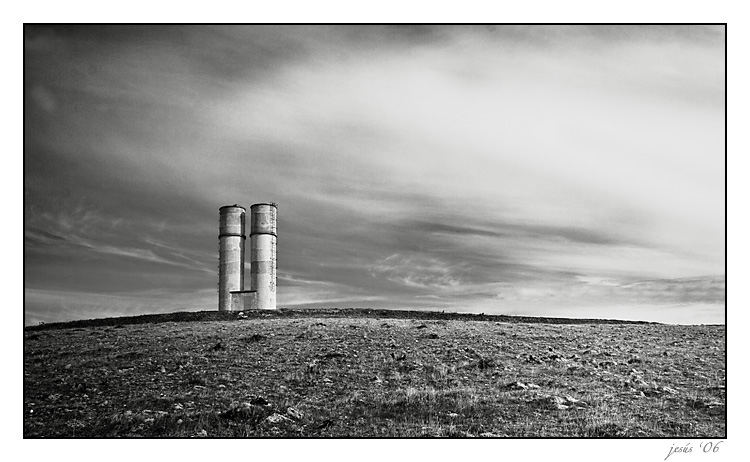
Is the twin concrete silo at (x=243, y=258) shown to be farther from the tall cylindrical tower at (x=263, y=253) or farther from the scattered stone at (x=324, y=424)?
the scattered stone at (x=324, y=424)

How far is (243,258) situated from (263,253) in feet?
5.48

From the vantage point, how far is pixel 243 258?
37.9 meters

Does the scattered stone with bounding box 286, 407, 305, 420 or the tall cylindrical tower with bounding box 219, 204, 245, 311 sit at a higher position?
the tall cylindrical tower with bounding box 219, 204, 245, 311

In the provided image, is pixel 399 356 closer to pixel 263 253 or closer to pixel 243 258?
pixel 263 253

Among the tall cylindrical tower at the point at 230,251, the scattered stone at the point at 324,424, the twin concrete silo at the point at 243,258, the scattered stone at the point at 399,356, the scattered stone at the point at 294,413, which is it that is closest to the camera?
the scattered stone at the point at 324,424

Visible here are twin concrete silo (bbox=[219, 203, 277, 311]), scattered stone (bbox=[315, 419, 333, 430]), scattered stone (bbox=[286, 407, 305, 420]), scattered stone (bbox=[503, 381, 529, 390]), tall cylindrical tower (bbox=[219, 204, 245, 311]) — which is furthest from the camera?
tall cylindrical tower (bbox=[219, 204, 245, 311])

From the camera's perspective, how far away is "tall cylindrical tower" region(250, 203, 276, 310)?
3649 centimetres

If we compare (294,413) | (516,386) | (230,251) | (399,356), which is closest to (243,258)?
(230,251)

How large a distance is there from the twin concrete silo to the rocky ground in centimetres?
933

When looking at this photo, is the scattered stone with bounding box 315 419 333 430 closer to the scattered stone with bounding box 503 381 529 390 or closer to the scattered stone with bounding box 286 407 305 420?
the scattered stone with bounding box 286 407 305 420

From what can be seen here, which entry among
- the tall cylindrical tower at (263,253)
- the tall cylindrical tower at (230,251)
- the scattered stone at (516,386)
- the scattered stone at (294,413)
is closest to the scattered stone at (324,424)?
the scattered stone at (294,413)

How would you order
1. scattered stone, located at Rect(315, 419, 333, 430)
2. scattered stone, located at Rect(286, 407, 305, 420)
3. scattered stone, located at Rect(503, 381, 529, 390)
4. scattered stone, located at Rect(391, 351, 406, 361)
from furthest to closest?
1. scattered stone, located at Rect(391, 351, 406, 361)
2. scattered stone, located at Rect(503, 381, 529, 390)
3. scattered stone, located at Rect(286, 407, 305, 420)
4. scattered stone, located at Rect(315, 419, 333, 430)

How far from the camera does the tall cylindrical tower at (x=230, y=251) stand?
122 feet

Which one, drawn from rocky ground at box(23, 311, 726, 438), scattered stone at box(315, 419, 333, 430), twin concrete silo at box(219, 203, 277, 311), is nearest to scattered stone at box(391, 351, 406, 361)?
rocky ground at box(23, 311, 726, 438)
